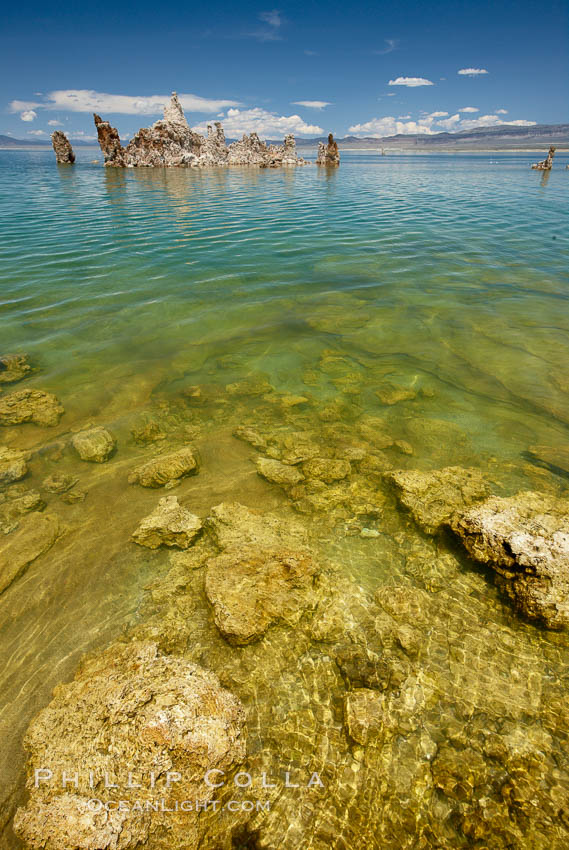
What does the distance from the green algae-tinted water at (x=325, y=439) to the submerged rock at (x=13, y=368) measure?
0.60 feet

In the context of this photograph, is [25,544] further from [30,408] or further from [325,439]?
[325,439]

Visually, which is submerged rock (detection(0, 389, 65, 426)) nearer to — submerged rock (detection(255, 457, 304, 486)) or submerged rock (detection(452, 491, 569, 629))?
submerged rock (detection(255, 457, 304, 486))

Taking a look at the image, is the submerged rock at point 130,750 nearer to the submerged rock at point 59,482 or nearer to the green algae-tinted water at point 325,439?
the green algae-tinted water at point 325,439

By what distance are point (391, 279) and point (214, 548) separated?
1049 cm

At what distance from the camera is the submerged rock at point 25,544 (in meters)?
3.55

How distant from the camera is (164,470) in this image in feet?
15.2

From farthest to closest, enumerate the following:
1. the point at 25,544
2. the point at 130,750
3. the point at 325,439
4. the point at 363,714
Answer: the point at 325,439, the point at 25,544, the point at 363,714, the point at 130,750

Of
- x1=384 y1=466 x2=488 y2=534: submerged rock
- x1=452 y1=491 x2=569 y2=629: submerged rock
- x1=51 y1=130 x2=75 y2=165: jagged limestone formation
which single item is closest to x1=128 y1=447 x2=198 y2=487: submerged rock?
x1=384 y1=466 x2=488 y2=534: submerged rock

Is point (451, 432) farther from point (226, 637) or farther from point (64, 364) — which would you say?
point (64, 364)

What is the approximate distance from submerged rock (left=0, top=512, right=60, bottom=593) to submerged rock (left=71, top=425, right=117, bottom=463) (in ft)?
3.21

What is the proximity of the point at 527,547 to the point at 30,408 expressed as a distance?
6.74 m

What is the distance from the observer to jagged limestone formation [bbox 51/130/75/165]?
61719mm

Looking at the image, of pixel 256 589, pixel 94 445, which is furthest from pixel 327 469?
pixel 94 445

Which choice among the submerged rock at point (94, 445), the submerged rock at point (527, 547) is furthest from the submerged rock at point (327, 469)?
the submerged rock at point (94, 445)
